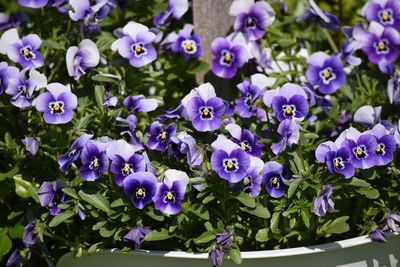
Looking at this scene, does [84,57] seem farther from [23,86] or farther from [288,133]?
[288,133]

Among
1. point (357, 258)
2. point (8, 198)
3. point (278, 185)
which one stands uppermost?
point (278, 185)

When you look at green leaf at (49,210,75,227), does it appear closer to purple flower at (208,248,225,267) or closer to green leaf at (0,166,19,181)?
green leaf at (0,166,19,181)

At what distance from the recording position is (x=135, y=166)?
2008 millimetres

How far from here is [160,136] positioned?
2.08m

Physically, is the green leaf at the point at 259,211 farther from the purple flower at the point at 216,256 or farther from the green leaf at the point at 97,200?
the green leaf at the point at 97,200

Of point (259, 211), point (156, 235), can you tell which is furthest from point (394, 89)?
point (156, 235)

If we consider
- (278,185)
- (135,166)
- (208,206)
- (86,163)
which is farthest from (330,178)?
(86,163)

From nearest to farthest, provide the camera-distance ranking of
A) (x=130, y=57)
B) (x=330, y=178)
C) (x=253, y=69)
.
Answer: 1. (x=330, y=178)
2. (x=130, y=57)
3. (x=253, y=69)

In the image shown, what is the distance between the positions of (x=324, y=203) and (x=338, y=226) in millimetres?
100

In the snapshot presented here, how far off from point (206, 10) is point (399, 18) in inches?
24.3

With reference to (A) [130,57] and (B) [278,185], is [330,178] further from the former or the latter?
(A) [130,57]

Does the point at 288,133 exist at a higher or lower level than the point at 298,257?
higher

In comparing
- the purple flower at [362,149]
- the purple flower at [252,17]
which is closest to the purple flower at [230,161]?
the purple flower at [362,149]

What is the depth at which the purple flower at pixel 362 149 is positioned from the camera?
201 cm
